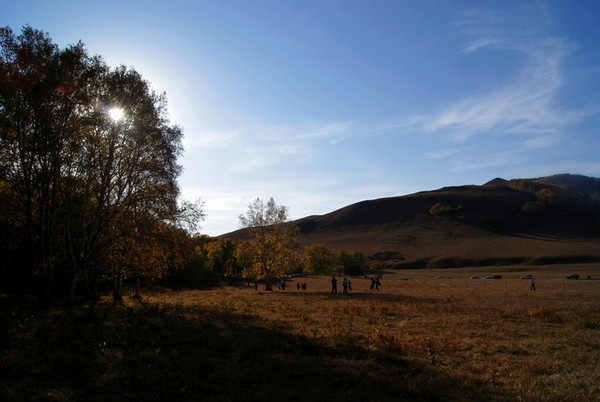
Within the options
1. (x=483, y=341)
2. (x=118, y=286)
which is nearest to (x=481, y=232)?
(x=483, y=341)

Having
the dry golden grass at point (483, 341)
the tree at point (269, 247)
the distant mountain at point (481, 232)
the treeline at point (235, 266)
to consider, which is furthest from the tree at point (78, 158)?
the distant mountain at point (481, 232)

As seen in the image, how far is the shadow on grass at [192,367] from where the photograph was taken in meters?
7.67

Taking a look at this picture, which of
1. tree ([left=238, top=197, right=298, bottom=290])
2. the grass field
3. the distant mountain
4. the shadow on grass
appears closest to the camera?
the shadow on grass

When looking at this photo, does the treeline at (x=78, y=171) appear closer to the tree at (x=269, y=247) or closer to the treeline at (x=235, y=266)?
the treeline at (x=235, y=266)

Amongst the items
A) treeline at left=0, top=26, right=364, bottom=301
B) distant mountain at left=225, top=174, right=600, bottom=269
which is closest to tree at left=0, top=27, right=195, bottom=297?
treeline at left=0, top=26, right=364, bottom=301

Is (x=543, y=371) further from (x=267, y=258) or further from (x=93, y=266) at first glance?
(x=267, y=258)

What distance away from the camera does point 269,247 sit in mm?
45062

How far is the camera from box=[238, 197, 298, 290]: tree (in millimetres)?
44688

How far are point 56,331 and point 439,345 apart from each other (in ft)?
44.5

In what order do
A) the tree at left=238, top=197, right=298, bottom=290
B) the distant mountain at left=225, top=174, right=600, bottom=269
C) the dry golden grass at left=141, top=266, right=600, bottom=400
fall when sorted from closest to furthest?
the dry golden grass at left=141, top=266, right=600, bottom=400 → the tree at left=238, top=197, right=298, bottom=290 → the distant mountain at left=225, top=174, right=600, bottom=269

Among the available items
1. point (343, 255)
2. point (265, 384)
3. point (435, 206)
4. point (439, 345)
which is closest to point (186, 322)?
point (265, 384)

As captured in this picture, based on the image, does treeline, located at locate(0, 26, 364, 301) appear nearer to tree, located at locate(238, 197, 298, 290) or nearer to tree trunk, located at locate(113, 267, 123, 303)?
tree trunk, located at locate(113, 267, 123, 303)

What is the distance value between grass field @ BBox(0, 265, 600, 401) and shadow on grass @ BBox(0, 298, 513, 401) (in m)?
A: 0.04

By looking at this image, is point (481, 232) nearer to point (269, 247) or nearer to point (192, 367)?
point (269, 247)
